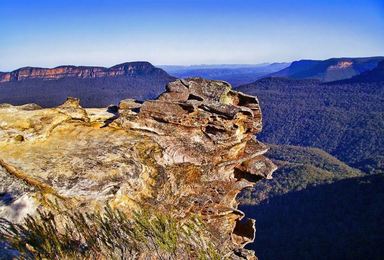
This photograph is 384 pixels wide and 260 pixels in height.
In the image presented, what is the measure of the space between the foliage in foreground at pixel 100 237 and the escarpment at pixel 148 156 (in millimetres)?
424

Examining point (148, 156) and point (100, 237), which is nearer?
point (100, 237)

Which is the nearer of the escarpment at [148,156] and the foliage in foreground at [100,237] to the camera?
the foliage in foreground at [100,237]

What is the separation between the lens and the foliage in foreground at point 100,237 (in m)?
10.6

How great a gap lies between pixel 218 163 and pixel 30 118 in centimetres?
803

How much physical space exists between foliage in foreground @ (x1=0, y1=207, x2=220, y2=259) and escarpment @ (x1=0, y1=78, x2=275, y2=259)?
424 millimetres

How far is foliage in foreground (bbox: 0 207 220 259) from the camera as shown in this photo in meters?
10.6

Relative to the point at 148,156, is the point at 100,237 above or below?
below

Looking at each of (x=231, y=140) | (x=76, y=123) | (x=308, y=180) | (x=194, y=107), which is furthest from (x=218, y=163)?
(x=308, y=180)

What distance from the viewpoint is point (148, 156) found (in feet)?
51.1

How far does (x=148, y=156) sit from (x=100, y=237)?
177 inches

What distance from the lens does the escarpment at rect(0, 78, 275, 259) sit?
→ 42.1 feet

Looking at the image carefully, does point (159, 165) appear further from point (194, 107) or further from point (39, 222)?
point (39, 222)

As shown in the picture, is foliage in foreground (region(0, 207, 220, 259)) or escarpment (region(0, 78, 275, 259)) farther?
escarpment (region(0, 78, 275, 259))

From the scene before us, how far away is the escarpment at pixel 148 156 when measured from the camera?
12828 mm
